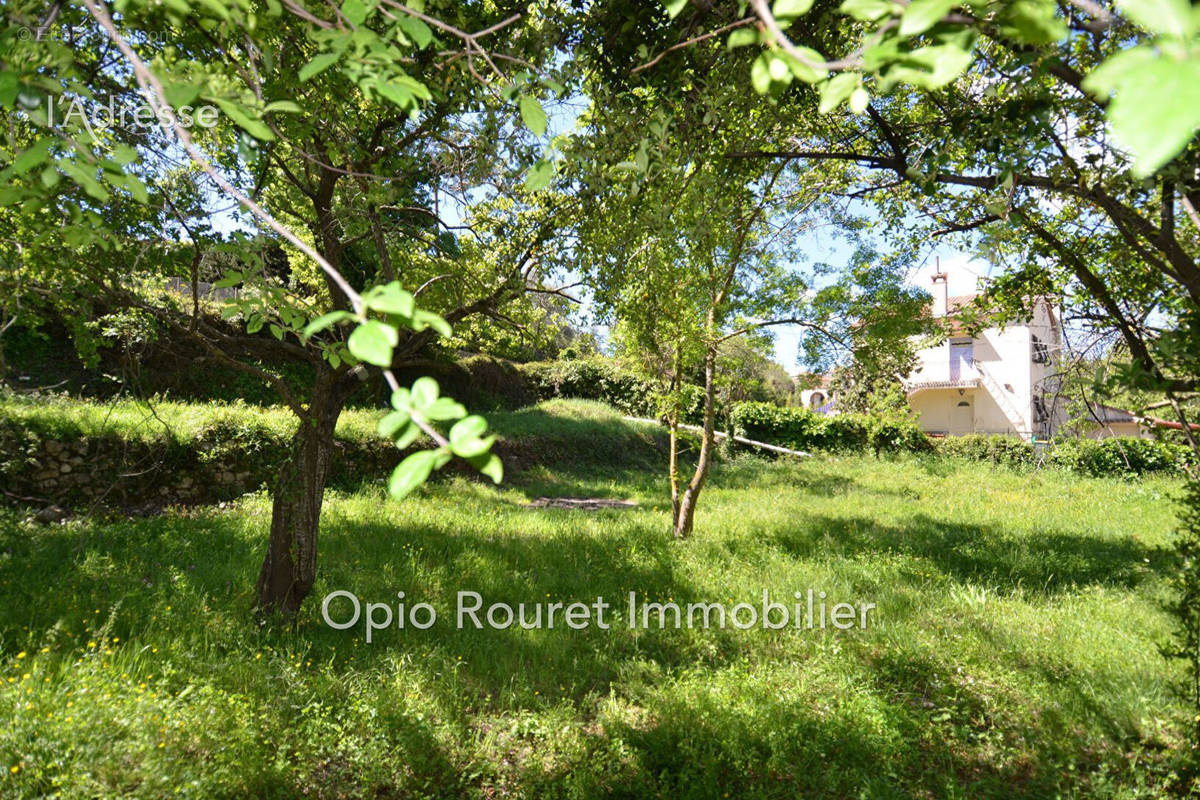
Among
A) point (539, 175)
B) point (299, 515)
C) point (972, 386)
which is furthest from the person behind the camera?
point (972, 386)

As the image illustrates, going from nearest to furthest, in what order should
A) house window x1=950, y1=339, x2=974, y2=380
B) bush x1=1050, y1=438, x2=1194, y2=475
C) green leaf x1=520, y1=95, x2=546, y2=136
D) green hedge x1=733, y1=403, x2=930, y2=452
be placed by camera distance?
1. green leaf x1=520, y1=95, x2=546, y2=136
2. bush x1=1050, y1=438, x2=1194, y2=475
3. green hedge x1=733, y1=403, x2=930, y2=452
4. house window x1=950, y1=339, x2=974, y2=380

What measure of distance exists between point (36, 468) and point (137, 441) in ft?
3.56

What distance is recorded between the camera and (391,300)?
820 mm

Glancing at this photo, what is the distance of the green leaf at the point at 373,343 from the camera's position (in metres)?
0.77

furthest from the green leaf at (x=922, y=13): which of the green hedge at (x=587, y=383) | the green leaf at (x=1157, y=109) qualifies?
the green hedge at (x=587, y=383)

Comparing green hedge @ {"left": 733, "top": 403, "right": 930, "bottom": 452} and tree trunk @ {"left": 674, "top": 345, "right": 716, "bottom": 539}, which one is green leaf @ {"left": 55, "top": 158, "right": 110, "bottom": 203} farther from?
green hedge @ {"left": 733, "top": 403, "right": 930, "bottom": 452}

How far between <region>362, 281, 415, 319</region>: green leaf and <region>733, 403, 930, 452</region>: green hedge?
1841 centimetres

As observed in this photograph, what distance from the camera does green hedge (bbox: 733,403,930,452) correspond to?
62.2 feet

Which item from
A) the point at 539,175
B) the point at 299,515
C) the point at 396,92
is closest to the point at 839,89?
the point at 539,175

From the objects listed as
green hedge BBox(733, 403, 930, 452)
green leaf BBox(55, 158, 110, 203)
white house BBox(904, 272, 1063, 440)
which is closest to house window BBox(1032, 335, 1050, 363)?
green leaf BBox(55, 158, 110, 203)

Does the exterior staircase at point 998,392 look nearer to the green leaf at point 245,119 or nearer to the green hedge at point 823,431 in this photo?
the green hedge at point 823,431

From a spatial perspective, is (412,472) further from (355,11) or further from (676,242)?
(676,242)

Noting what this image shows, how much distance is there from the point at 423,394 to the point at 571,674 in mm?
4017


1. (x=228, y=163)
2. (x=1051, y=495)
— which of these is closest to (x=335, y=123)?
(x=228, y=163)
